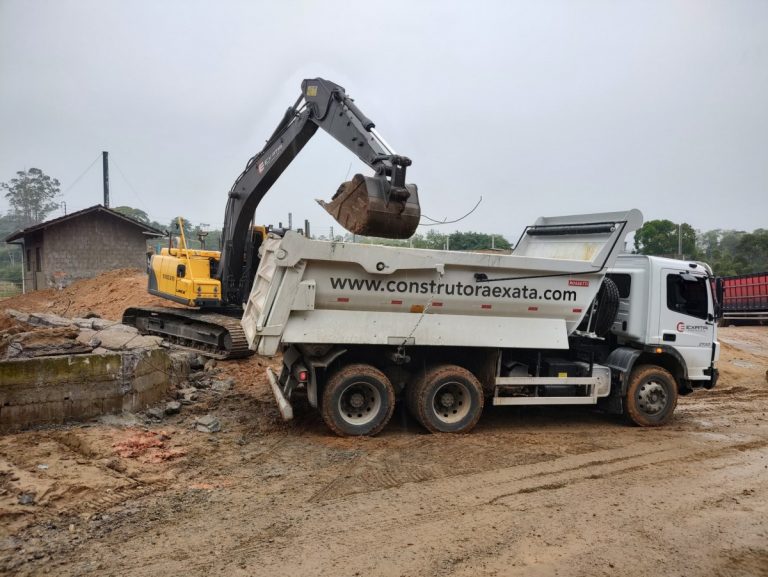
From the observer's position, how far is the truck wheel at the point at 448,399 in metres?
6.78

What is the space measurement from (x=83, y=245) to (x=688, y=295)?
24.2 metres

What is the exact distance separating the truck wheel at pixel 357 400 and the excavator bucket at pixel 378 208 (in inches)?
63.8

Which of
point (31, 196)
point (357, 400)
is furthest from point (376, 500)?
point (31, 196)

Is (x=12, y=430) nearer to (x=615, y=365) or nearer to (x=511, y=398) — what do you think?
(x=511, y=398)

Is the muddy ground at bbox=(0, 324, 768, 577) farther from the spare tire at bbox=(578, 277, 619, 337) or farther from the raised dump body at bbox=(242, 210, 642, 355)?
the spare tire at bbox=(578, 277, 619, 337)

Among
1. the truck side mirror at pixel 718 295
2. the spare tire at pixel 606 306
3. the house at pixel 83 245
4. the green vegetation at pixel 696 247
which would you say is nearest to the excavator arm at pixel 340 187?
the spare tire at pixel 606 306

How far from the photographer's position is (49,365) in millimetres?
6090

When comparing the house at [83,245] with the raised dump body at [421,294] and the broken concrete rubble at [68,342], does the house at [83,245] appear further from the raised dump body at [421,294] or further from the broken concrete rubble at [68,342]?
the raised dump body at [421,294]

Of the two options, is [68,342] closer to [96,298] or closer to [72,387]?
[72,387]

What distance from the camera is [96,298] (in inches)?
775

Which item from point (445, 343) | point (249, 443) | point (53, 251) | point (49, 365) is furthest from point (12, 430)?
point (53, 251)

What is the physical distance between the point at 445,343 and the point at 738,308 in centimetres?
2151

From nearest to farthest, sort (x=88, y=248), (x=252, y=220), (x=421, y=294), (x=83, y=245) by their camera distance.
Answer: (x=421, y=294), (x=252, y=220), (x=83, y=245), (x=88, y=248)

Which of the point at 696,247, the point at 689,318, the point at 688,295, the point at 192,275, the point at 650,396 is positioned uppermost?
the point at 696,247
